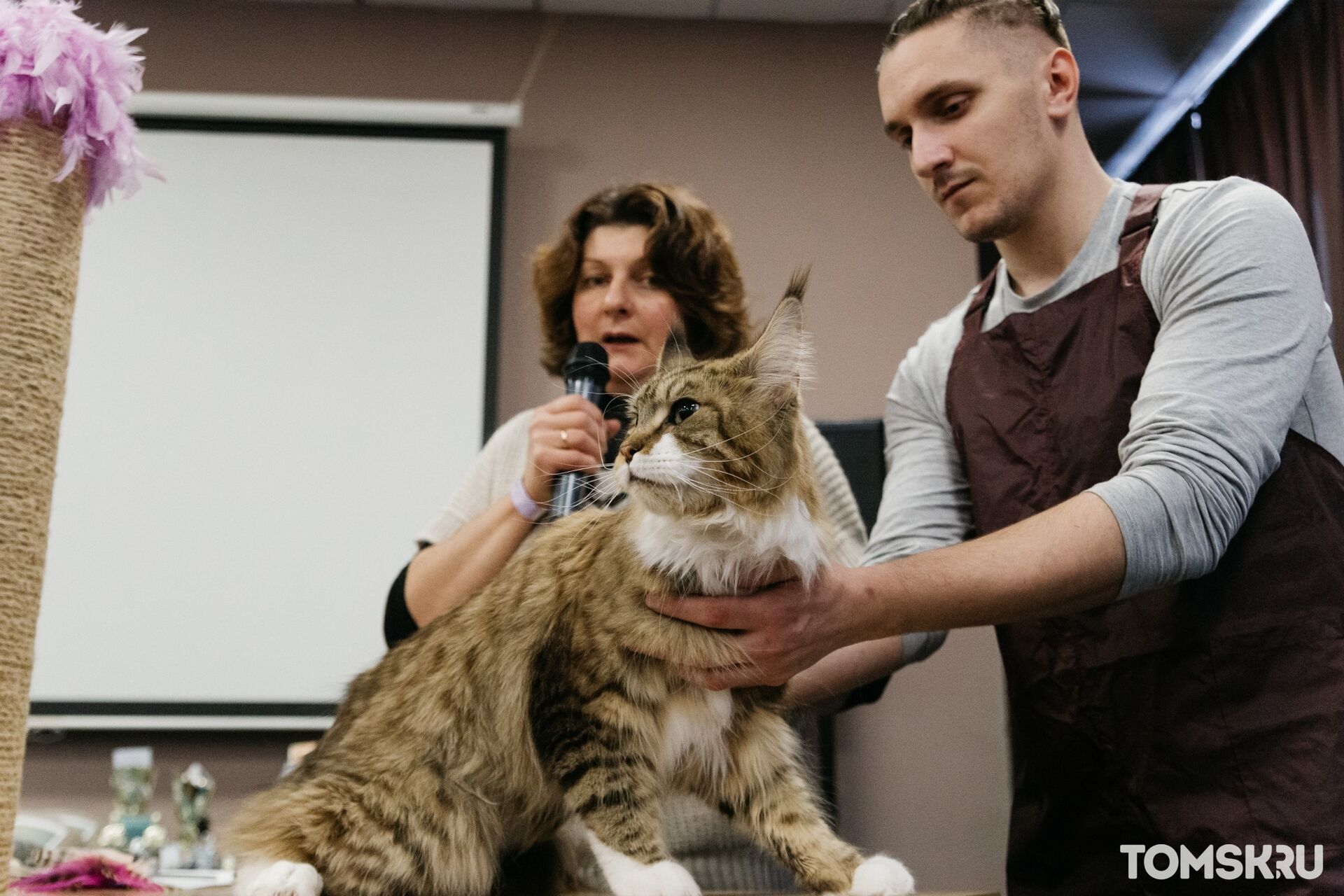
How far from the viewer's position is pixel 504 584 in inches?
52.0

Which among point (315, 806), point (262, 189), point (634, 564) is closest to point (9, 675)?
point (315, 806)

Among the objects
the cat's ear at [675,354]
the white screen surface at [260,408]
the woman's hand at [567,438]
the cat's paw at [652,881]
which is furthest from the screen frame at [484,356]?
the cat's paw at [652,881]

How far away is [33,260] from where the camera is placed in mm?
1124

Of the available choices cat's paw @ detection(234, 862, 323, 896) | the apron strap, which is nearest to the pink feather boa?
cat's paw @ detection(234, 862, 323, 896)

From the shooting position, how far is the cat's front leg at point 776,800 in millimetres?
1104

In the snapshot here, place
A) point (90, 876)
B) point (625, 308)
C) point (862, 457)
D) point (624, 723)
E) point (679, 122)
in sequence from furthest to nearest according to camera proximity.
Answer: point (679, 122), point (862, 457), point (625, 308), point (90, 876), point (624, 723)

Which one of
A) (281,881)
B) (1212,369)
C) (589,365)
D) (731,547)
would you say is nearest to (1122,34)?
(1212,369)

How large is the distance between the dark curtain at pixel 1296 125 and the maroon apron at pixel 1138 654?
167cm

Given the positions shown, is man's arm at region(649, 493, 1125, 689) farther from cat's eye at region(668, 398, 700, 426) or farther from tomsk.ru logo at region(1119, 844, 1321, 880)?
tomsk.ru logo at region(1119, 844, 1321, 880)

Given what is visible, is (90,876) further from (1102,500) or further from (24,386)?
(1102,500)

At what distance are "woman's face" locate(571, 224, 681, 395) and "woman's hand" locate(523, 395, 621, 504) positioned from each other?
364mm

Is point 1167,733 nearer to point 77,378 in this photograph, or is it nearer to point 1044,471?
point 1044,471

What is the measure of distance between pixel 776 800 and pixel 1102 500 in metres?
A: 0.54

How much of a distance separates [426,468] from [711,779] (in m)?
2.33
